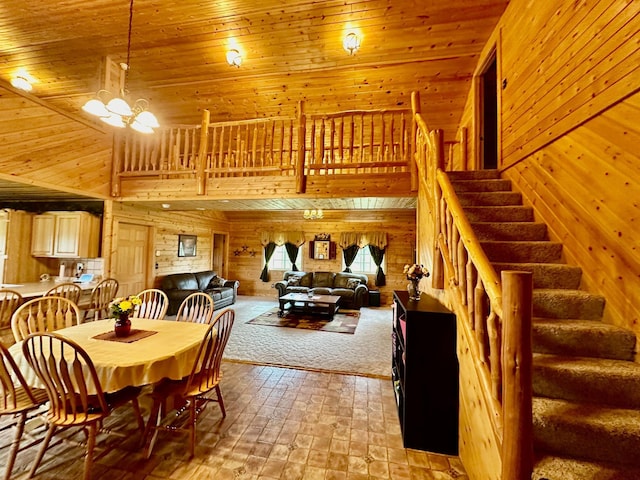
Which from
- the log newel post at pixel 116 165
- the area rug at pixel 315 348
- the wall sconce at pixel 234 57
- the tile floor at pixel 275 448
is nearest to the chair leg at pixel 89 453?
the tile floor at pixel 275 448

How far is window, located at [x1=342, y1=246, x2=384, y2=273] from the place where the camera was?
27.7 ft

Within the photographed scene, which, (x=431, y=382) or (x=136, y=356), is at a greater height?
(x=136, y=356)

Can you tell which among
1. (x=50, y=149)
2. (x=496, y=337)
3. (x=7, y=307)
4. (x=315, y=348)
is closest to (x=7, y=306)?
(x=7, y=307)

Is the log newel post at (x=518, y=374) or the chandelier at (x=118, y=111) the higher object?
the chandelier at (x=118, y=111)

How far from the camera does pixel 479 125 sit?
13.9 feet

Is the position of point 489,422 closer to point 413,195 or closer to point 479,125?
point 413,195

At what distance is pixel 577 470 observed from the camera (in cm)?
117

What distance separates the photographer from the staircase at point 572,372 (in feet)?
4.04

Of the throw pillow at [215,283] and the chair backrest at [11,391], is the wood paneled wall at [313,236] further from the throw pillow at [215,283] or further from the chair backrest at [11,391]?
the chair backrest at [11,391]

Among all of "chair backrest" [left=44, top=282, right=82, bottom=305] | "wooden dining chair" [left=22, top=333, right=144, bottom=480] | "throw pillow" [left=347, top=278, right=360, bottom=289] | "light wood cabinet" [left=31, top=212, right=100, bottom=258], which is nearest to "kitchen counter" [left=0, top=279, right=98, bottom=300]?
"chair backrest" [left=44, top=282, right=82, bottom=305]

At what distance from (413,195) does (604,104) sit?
2098 millimetres

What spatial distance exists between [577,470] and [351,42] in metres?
4.53

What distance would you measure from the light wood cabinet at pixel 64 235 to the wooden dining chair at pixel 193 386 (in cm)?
370

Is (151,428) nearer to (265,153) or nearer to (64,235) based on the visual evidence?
(265,153)
